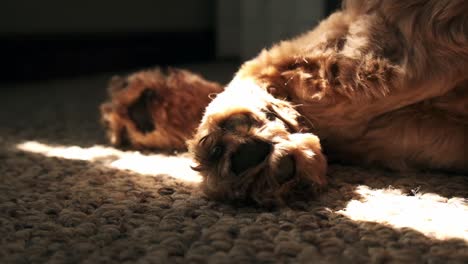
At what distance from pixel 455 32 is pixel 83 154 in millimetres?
721

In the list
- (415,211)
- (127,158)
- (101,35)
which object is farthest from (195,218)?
(101,35)

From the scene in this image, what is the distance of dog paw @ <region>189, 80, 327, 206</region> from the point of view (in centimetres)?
69

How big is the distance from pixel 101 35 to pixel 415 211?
8.36ft

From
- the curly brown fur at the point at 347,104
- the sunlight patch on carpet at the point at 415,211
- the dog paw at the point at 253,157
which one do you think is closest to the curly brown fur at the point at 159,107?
the curly brown fur at the point at 347,104

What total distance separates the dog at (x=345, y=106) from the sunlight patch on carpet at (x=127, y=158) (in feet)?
0.53

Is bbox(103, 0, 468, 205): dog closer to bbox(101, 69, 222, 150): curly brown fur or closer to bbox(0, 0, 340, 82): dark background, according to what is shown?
bbox(101, 69, 222, 150): curly brown fur

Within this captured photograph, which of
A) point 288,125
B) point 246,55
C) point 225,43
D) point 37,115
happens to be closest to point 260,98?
point 288,125

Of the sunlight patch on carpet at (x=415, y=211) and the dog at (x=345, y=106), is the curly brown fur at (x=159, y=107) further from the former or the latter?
the sunlight patch on carpet at (x=415, y=211)

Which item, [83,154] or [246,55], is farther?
[246,55]

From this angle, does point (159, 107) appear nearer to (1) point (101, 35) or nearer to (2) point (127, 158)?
(2) point (127, 158)

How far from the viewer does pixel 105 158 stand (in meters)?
1.04

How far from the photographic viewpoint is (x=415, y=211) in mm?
691

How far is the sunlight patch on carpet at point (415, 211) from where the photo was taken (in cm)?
63

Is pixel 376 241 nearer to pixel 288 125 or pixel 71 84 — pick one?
pixel 288 125
